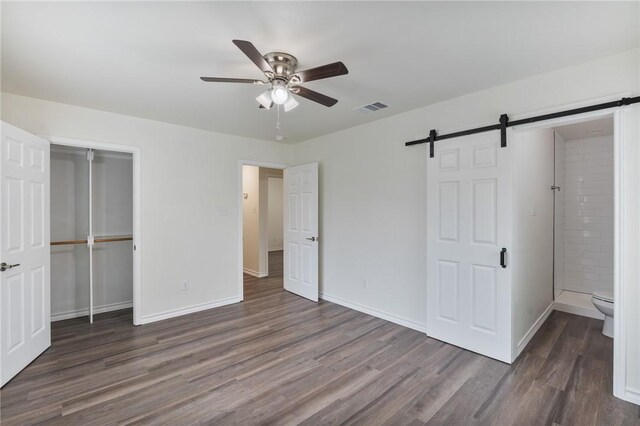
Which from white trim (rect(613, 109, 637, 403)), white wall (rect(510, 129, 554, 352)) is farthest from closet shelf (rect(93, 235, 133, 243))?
white trim (rect(613, 109, 637, 403))

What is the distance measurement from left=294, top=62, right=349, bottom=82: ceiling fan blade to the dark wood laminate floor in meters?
2.32

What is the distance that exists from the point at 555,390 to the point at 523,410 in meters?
0.47

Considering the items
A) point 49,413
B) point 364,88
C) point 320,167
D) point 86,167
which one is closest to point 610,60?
point 364,88

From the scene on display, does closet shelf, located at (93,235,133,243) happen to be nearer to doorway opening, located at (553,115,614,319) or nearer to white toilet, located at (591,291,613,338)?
white toilet, located at (591,291,613,338)

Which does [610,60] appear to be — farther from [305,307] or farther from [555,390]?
[305,307]

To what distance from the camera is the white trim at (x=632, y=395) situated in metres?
2.17

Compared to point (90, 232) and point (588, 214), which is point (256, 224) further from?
point (588, 214)

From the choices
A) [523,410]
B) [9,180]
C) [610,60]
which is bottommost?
[523,410]

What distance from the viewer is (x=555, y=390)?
92.4 inches

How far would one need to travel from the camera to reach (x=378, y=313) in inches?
154

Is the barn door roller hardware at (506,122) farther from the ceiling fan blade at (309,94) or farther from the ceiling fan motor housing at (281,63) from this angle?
the ceiling fan motor housing at (281,63)

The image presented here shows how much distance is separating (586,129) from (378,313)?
3877mm

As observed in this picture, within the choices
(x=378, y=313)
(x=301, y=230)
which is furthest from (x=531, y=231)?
(x=301, y=230)

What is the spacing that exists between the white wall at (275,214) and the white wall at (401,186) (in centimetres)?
493
